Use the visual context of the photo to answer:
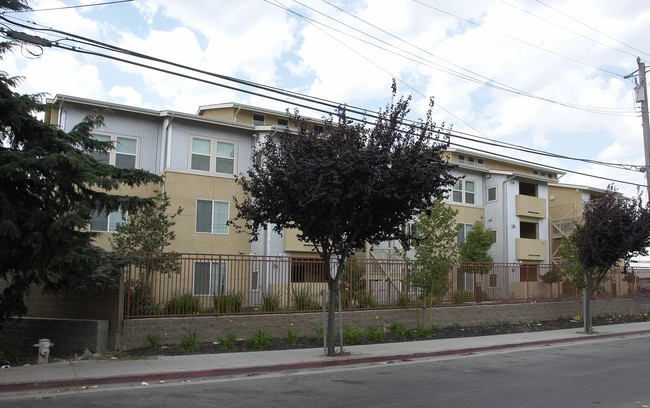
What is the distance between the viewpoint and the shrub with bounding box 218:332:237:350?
12.8m

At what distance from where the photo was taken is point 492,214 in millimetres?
32625

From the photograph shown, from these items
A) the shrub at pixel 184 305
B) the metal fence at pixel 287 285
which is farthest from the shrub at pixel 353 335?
the shrub at pixel 184 305

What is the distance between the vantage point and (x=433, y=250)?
16906 mm

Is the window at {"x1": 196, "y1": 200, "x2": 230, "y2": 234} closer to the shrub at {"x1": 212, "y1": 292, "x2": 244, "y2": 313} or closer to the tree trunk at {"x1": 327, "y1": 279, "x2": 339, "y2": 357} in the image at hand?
the shrub at {"x1": 212, "y1": 292, "x2": 244, "y2": 313}

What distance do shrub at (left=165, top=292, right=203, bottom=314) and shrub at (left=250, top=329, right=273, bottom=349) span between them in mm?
1573

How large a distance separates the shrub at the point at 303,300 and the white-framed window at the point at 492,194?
20276mm

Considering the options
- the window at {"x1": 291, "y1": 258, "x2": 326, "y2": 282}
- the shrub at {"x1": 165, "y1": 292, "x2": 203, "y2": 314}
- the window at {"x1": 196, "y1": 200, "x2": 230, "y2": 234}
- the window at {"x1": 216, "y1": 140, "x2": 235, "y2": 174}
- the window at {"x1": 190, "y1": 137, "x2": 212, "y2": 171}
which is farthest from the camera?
the window at {"x1": 216, "y1": 140, "x2": 235, "y2": 174}

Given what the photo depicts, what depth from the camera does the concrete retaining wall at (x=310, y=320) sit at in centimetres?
1270

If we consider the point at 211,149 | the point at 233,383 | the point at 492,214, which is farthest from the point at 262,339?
the point at 492,214

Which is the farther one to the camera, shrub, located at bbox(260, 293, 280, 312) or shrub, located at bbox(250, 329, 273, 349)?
shrub, located at bbox(260, 293, 280, 312)

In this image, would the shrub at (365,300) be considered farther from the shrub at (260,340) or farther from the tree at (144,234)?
the tree at (144,234)

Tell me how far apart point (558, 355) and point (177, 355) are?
9.58 metres

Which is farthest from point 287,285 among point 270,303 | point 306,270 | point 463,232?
point 463,232

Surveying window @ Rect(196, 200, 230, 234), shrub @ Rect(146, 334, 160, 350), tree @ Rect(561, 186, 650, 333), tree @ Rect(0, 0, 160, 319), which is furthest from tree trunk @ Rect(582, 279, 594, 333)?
tree @ Rect(0, 0, 160, 319)
